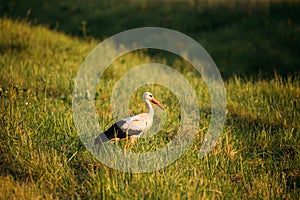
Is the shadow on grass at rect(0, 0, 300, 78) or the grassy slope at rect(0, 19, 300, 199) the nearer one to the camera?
the grassy slope at rect(0, 19, 300, 199)

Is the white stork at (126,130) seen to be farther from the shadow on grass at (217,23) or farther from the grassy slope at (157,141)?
the shadow on grass at (217,23)

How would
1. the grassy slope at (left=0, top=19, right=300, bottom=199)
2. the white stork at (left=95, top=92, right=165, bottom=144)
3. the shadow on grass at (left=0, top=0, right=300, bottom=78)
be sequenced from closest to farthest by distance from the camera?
the grassy slope at (left=0, top=19, right=300, bottom=199) → the white stork at (left=95, top=92, right=165, bottom=144) → the shadow on grass at (left=0, top=0, right=300, bottom=78)

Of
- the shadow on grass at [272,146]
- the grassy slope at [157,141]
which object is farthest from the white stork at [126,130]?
the shadow on grass at [272,146]

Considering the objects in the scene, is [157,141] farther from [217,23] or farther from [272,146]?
[217,23]

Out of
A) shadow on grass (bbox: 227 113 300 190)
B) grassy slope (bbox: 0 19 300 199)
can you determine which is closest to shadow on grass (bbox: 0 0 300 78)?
grassy slope (bbox: 0 19 300 199)

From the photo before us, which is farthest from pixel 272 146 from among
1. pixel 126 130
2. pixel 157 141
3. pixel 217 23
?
pixel 217 23

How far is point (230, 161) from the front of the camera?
388 cm

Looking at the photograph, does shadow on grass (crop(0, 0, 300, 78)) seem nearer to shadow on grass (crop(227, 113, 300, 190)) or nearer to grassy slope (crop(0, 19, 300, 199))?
grassy slope (crop(0, 19, 300, 199))

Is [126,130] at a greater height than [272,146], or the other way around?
[126,130]

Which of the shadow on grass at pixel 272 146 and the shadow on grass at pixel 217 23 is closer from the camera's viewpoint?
the shadow on grass at pixel 272 146

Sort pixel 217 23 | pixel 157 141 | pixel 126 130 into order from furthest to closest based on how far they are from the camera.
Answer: pixel 217 23, pixel 157 141, pixel 126 130

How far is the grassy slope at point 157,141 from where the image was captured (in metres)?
3.17

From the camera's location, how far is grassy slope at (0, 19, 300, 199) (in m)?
3.17

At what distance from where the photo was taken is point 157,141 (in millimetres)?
4207
